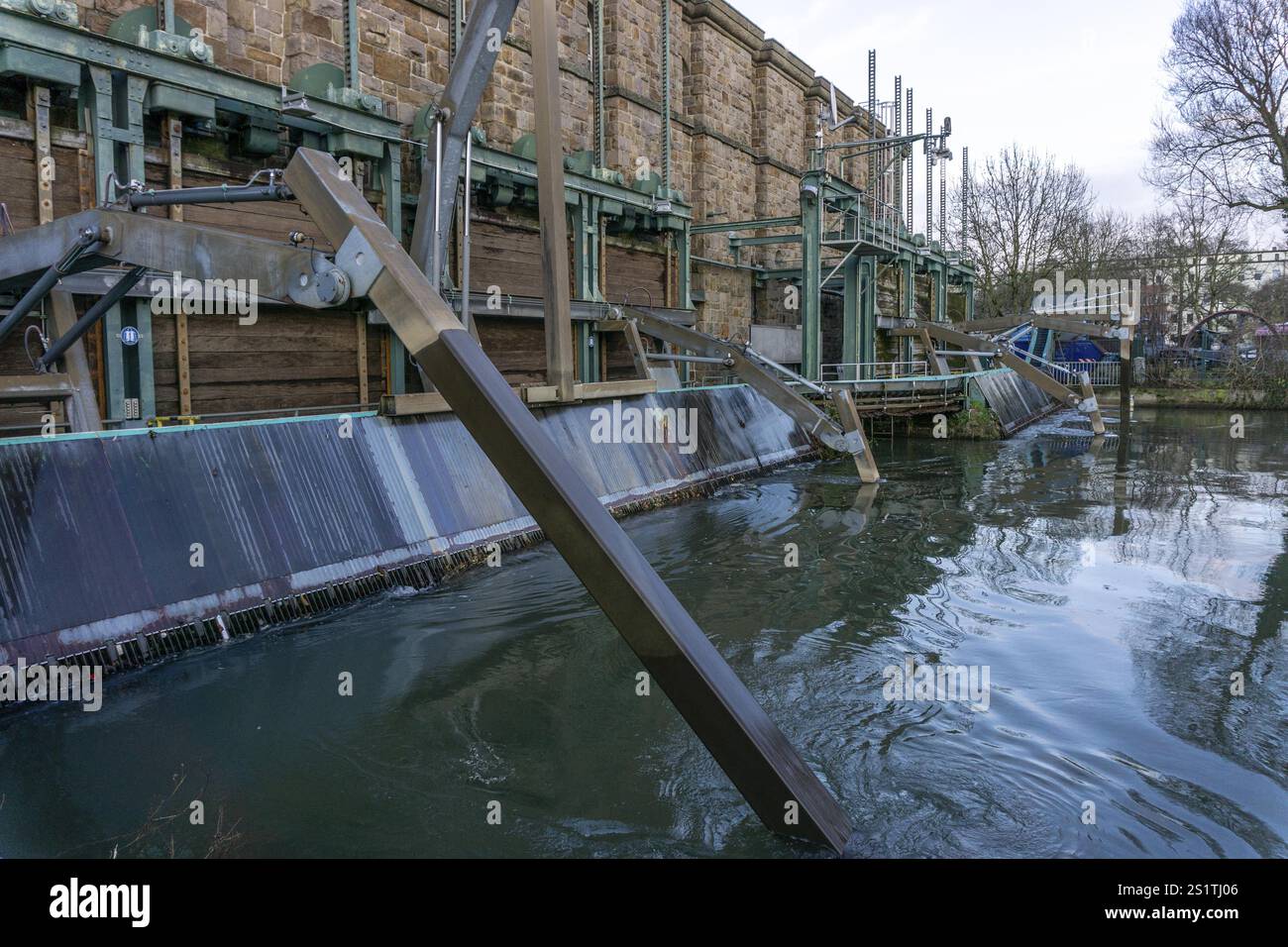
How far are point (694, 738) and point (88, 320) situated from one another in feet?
19.2

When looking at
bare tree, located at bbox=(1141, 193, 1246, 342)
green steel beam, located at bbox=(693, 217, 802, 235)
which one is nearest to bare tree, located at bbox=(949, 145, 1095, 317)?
bare tree, located at bbox=(1141, 193, 1246, 342)

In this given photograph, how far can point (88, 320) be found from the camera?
23.5ft

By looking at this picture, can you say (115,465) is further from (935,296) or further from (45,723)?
(935,296)

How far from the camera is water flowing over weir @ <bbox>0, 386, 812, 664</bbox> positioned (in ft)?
17.6

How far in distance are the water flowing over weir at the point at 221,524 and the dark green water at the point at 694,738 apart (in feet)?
1.07

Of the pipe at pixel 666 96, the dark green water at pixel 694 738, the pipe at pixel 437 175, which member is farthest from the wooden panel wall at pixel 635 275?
the dark green water at pixel 694 738

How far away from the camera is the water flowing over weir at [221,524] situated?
17.6 ft

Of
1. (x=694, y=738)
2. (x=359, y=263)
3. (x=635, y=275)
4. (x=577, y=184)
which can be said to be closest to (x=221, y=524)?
(x=359, y=263)

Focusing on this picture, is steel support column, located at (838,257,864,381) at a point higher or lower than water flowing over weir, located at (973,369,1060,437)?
higher

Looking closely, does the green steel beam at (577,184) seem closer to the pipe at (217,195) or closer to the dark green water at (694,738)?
the dark green water at (694,738)

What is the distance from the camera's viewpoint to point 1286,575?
840 centimetres

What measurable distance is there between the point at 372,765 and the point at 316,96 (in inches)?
336

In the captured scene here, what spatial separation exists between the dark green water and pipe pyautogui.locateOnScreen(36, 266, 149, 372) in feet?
Answer: 9.91

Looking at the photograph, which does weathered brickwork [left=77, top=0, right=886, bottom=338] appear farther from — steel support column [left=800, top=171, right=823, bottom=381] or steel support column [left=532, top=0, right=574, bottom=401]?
steel support column [left=532, top=0, right=574, bottom=401]
